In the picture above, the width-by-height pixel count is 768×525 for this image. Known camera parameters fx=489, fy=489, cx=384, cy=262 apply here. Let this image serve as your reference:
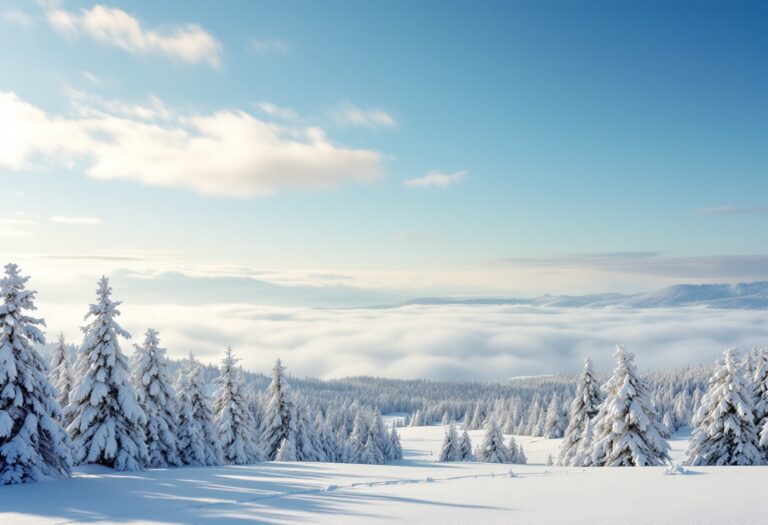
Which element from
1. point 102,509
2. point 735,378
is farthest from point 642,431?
point 102,509

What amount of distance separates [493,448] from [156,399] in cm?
4327

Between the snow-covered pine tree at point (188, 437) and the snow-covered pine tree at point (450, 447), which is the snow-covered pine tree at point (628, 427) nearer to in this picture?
the snow-covered pine tree at point (188, 437)

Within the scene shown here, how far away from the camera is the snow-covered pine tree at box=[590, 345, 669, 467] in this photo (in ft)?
109

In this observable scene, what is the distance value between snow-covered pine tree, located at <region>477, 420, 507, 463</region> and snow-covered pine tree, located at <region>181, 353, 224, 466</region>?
3578cm

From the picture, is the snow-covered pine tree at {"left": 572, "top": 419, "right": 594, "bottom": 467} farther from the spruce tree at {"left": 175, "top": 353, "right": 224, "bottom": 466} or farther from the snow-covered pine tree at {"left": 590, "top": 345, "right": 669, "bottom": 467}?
the spruce tree at {"left": 175, "top": 353, "right": 224, "bottom": 466}

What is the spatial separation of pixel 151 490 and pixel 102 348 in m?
12.1

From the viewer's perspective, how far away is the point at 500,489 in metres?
15.5

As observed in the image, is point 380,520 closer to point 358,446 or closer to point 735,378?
point 735,378

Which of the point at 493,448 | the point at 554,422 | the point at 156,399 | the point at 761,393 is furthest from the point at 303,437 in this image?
the point at 554,422

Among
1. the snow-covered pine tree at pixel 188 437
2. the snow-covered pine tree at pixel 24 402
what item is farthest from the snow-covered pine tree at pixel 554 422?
the snow-covered pine tree at pixel 24 402

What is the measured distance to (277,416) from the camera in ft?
157

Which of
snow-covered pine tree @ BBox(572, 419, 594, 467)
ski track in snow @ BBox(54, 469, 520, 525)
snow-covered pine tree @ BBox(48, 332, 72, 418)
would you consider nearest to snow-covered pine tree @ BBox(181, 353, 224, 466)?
snow-covered pine tree @ BBox(48, 332, 72, 418)

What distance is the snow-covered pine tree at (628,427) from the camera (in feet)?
109

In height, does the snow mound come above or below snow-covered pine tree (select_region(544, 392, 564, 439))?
above
